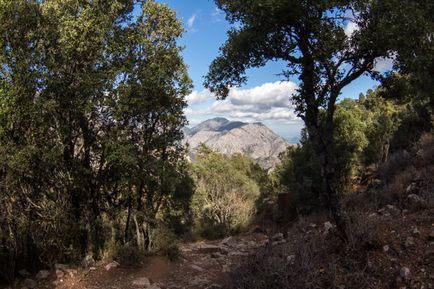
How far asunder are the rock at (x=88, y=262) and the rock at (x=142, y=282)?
6.34 feet

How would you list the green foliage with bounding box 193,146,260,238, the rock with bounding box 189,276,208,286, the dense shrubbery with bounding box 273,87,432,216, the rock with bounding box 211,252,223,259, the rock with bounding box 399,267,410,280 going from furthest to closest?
the green foliage with bounding box 193,146,260,238 < the dense shrubbery with bounding box 273,87,432,216 < the rock with bounding box 211,252,223,259 < the rock with bounding box 189,276,208,286 < the rock with bounding box 399,267,410,280

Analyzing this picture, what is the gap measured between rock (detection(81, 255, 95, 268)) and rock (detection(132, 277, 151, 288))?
1932 millimetres

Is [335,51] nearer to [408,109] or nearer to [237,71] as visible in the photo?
[237,71]

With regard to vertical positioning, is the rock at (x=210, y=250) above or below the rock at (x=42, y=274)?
below

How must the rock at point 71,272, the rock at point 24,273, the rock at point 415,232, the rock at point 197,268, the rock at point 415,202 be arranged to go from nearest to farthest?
the rock at point 415,232 < the rock at point 415,202 < the rock at point 71,272 < the rock at point 24,273 < the rock at point 197,268

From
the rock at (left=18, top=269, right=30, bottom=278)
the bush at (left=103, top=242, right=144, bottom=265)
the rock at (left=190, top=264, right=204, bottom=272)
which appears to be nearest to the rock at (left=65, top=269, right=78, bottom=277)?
the bush at (left=103, top=242, right=144, bottom=265)

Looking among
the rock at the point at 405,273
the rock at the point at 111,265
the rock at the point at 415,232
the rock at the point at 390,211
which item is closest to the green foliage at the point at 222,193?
the rock at the point at 111,265

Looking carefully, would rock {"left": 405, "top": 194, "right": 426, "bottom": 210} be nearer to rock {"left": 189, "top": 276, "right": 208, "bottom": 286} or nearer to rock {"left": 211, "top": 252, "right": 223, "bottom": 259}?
rock {"left": 189, "top": 276, "right": 208, "bottom": 286}

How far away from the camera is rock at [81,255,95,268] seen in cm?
1219

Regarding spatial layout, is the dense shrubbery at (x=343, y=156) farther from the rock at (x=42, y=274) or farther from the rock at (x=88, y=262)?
the rock at (x=42, y=274)

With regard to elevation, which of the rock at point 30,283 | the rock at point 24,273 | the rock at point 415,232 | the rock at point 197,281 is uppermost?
the rock at point 415,232

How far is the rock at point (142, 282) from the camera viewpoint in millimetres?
10902

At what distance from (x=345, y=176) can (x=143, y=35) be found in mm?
20222

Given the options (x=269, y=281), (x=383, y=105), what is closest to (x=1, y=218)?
(x=269, y=281)
